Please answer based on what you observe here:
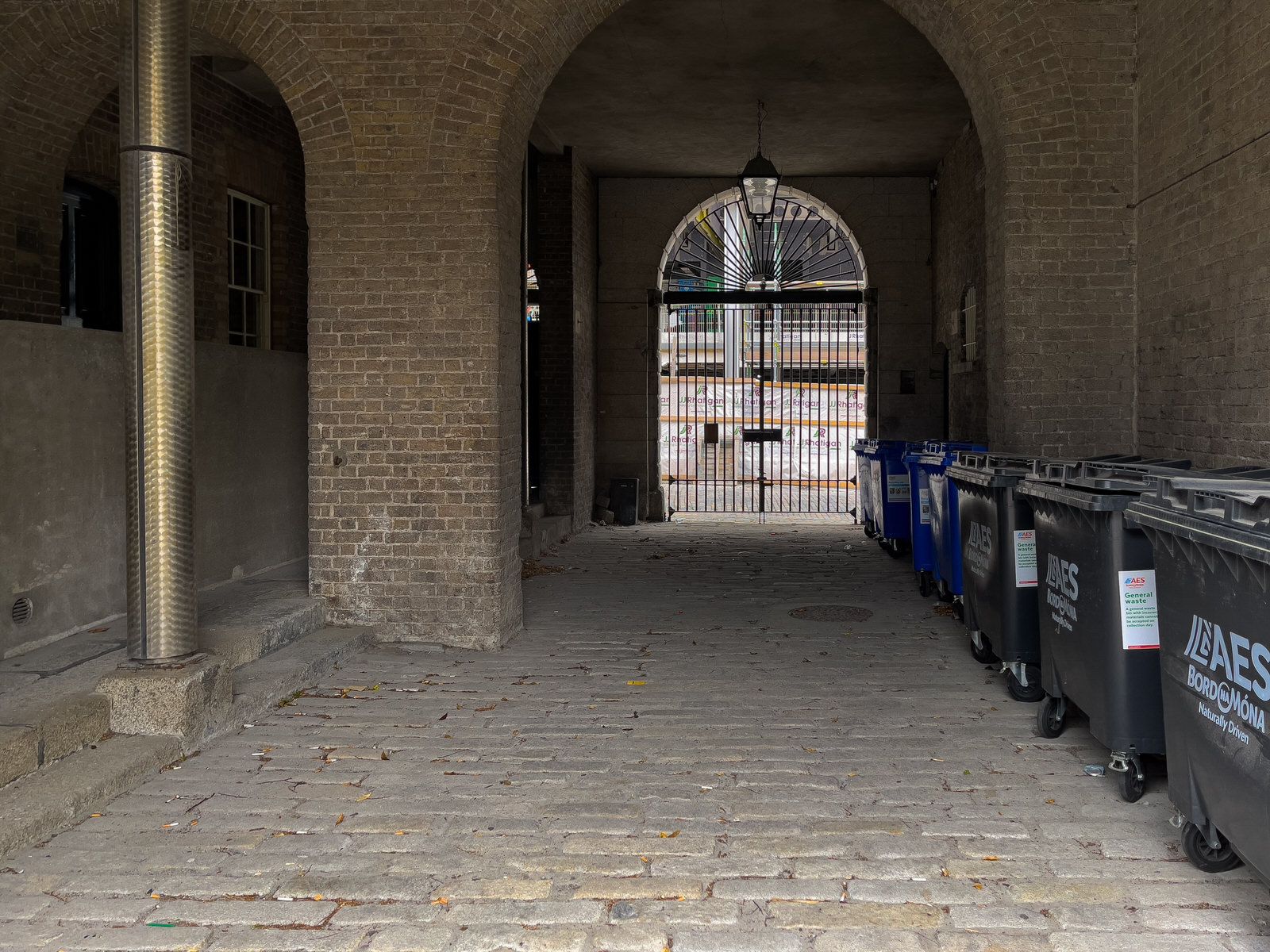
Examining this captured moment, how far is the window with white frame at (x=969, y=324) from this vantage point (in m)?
11.5

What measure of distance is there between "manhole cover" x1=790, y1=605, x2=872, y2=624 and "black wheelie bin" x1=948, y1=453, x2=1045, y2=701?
1.70 m

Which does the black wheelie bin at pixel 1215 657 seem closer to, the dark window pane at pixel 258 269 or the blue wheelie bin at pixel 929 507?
the blue wheelie bin at pixel 929 507

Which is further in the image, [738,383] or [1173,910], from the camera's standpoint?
[738,383]

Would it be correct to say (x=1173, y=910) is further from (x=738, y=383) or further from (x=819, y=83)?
(x=738, y=383)

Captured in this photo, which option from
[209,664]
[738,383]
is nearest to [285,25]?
[209,664]

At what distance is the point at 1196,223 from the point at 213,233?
785 cm

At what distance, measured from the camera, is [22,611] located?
5.63 metres

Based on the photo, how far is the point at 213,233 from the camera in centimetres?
948

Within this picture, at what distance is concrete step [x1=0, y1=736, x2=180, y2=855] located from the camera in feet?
12.3

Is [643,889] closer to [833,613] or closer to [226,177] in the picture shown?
→ [833,613]

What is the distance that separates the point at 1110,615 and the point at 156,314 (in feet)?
13.7

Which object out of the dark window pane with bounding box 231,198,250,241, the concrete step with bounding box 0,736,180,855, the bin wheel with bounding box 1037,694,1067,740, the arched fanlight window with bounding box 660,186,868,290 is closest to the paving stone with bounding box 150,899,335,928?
the concrete step with bounding box 0,736,180,855

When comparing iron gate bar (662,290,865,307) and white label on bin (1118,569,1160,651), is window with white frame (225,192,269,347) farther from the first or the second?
white label on bin (1118,569,1160,651)

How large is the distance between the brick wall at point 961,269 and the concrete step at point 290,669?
21.2 feet
